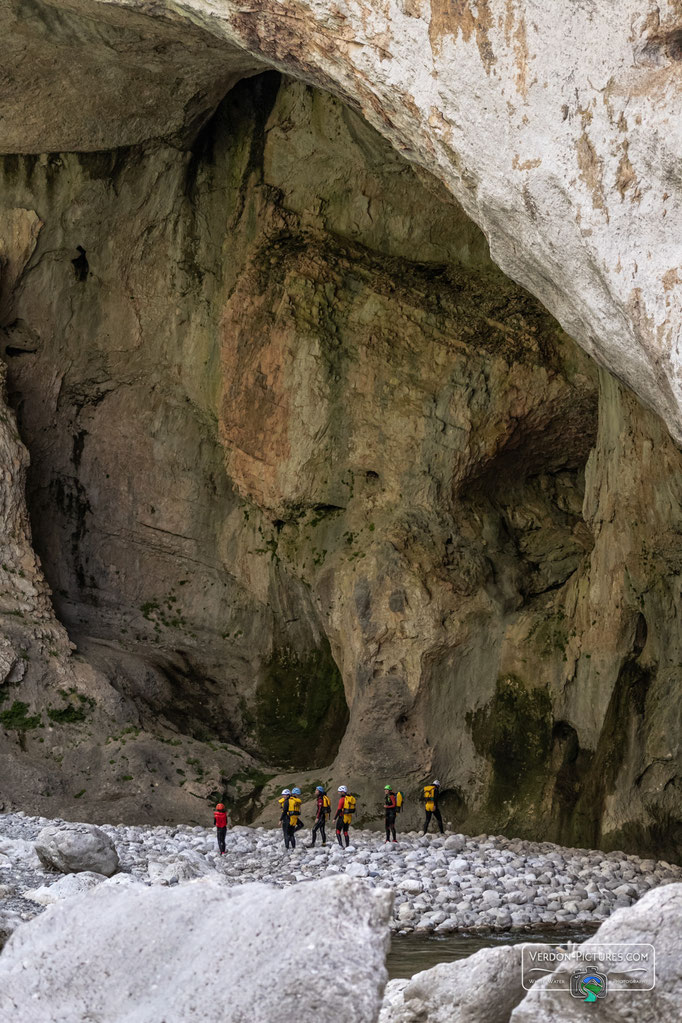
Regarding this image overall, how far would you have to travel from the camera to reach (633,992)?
4.09m

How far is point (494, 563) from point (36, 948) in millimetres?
13089

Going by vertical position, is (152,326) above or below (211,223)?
below

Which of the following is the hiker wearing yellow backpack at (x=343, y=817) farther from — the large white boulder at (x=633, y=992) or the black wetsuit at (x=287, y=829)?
the large white boulder at (x=633, y=992)

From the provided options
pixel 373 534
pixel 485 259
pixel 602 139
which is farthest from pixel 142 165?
pixel 602 139

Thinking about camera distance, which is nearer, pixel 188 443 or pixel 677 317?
pixel 677 317

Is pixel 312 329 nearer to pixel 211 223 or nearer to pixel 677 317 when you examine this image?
pixel 211 223

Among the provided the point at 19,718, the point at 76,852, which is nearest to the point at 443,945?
the point at 76,852

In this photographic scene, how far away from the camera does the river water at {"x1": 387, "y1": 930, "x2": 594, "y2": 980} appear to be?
8.20 meters

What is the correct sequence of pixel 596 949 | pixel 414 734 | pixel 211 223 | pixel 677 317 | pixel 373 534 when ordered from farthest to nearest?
pixel 211 223, pixel 373 534, pixel 414 734, pixel 677 317, pixel 596 949

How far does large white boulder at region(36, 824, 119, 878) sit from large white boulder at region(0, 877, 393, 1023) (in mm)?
6341

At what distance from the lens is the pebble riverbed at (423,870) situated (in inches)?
403

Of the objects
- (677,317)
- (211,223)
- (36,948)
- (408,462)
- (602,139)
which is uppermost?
(211,223)

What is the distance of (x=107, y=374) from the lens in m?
19.6

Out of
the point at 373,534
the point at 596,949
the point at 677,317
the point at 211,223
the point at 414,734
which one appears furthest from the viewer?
the point at 211,223
